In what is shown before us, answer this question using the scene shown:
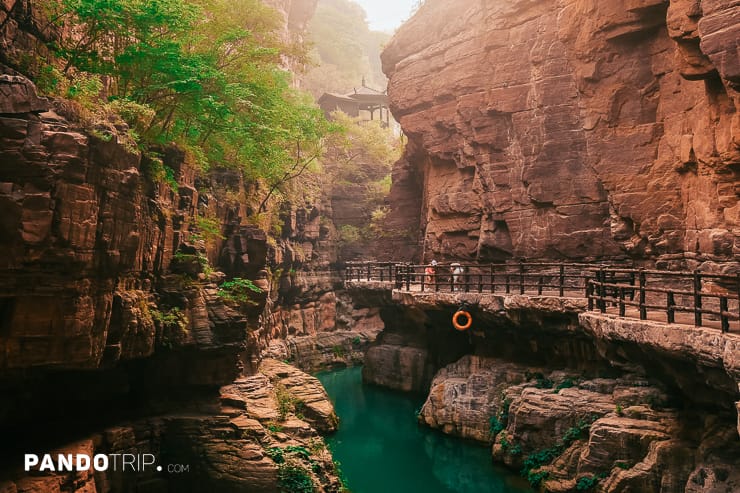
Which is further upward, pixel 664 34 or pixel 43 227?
pixel 664 34

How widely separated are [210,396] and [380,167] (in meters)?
31.7

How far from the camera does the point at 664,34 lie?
15953mm

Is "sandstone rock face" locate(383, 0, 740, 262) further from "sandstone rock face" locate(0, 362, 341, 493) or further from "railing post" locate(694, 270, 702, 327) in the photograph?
"sandstone rock face" locate(0, 362, 341, 493)

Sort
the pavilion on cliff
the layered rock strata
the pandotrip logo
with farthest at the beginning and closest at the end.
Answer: the pavilion on cliff, the layered rock strata, the pandotrip logo

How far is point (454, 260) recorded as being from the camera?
25141mm

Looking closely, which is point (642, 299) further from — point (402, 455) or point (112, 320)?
point (402, 455)

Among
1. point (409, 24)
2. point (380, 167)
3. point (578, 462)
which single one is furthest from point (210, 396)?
point (380, 167)

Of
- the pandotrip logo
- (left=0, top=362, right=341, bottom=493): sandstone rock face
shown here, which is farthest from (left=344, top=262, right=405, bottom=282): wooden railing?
the pandotrip logo

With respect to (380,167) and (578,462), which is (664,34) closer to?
(578,462)

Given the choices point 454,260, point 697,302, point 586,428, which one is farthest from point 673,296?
point 454,260

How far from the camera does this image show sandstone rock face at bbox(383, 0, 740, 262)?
41.8 ft

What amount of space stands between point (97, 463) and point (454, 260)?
1795 centimetres

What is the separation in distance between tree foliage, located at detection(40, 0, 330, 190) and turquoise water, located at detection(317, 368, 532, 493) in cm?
1104

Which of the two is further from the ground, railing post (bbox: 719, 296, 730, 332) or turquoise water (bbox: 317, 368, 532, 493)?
railing post (bbox: 719, 296, 730, 332)
